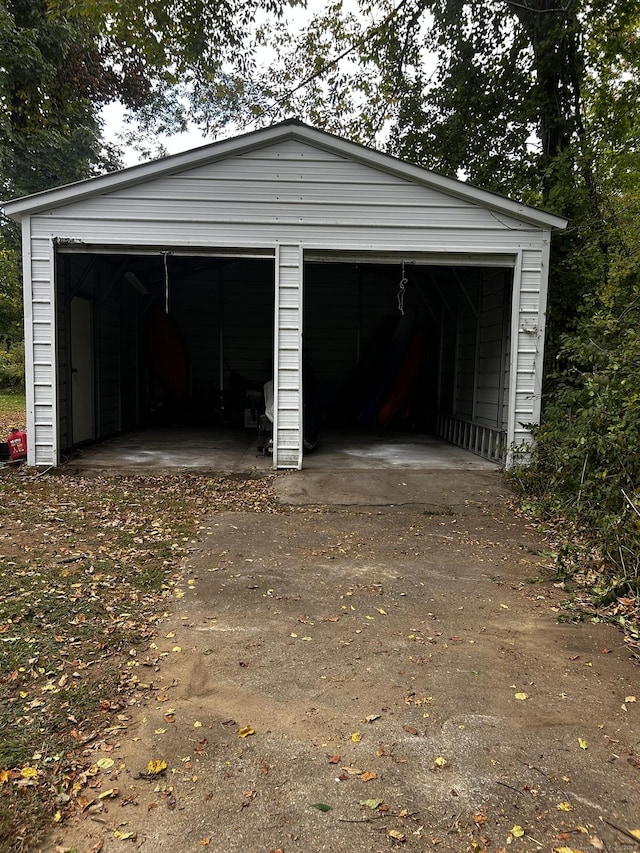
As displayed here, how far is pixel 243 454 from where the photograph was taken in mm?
8609

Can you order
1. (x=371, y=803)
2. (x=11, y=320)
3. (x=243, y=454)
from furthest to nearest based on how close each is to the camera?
(x=11, y=320) < (x=243, y=454) < (x=371, y=803)

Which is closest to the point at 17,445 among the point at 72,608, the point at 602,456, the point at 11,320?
the point at 72,608

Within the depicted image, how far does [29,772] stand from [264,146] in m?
7.00

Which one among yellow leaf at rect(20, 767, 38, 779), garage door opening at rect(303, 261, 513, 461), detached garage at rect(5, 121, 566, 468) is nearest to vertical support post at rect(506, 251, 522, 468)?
detached garage at rect(5, 121, 566, 468)

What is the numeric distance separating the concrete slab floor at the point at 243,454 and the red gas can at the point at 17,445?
0.63m

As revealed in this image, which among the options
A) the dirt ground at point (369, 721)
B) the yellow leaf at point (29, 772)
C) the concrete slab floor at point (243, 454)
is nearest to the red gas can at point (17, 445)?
the concrete slab floor at point (243, 454)

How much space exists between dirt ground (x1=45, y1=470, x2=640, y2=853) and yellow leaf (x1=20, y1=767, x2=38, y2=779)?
206 mm

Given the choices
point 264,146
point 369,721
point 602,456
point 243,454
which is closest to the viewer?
point 369,721

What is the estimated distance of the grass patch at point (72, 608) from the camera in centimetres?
202

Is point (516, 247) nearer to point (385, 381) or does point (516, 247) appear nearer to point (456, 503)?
point (456, 503)

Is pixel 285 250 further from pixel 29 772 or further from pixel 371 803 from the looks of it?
pixel 371 803

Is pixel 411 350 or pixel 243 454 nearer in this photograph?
pixel 243 454

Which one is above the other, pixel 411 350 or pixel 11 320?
pixel 11 320

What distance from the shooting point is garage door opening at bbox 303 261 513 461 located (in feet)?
28.5
